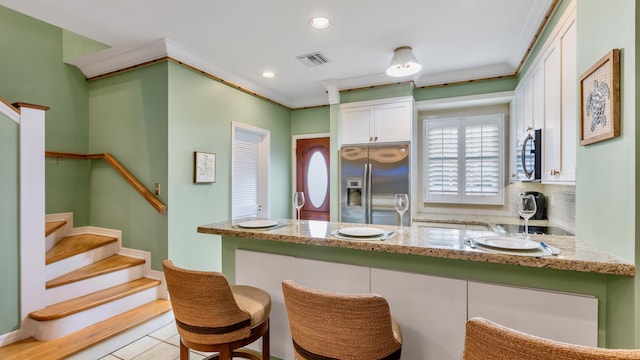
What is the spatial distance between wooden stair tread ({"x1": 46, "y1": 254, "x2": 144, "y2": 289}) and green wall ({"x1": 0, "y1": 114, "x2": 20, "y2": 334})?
0.28 meters

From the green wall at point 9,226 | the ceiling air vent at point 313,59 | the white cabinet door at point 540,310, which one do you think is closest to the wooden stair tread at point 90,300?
the green wall at point 9,226

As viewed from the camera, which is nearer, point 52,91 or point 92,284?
point 92,284

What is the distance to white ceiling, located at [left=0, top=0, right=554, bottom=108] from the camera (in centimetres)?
233

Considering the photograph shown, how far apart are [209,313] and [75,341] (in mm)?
1792

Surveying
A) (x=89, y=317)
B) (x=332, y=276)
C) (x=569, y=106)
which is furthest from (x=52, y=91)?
(x=569, y=106)

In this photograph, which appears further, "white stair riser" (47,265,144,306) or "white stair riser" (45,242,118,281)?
"white stair riser" (45,242,118,281)

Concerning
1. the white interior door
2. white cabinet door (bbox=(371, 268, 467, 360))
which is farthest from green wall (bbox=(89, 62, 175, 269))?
white cabinet door (bbox=(371, 268, 467, 360))

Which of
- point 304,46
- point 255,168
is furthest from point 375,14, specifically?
point 255,168

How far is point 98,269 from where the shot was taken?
9.77 feet

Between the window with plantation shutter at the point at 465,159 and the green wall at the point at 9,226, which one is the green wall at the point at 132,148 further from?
the window with plantation shutter at the point at 465,159

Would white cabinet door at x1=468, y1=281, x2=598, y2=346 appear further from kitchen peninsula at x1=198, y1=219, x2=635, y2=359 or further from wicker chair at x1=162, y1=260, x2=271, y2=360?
wicker chair at x1=162, y1=260, x2=271, y2=360

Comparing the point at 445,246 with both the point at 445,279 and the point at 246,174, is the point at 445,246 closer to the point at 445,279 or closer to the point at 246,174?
the point at 445,279

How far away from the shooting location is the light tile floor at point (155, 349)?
91.3 inches

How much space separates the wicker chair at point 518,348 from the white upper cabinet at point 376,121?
3191 millimetres
